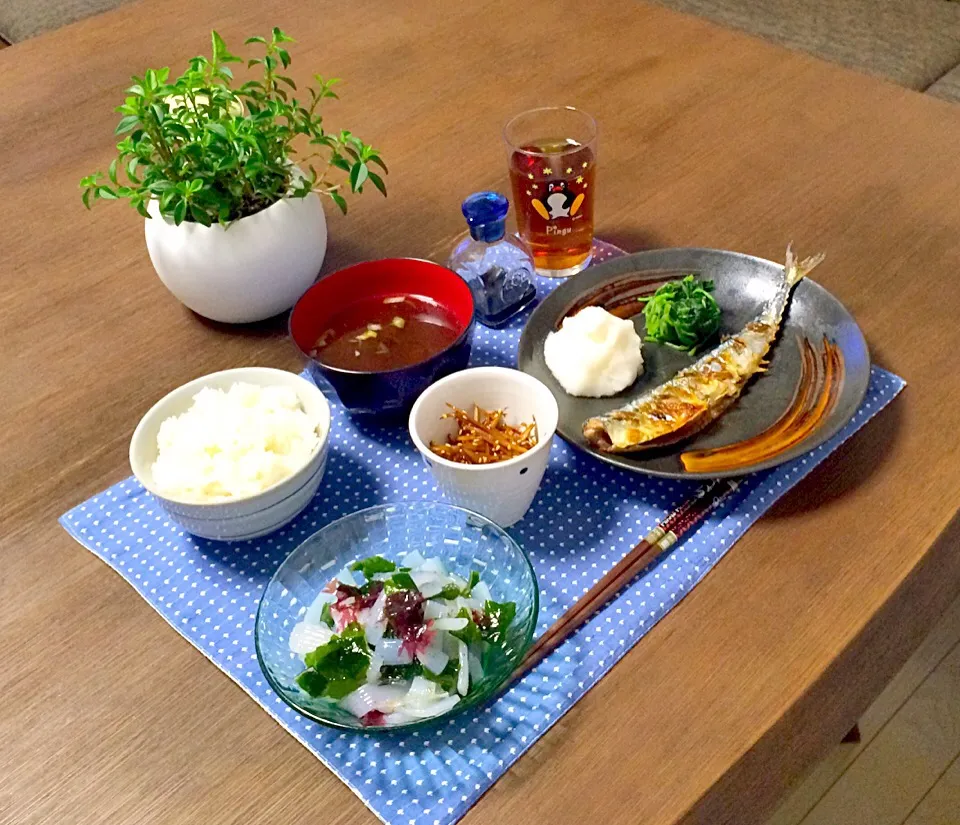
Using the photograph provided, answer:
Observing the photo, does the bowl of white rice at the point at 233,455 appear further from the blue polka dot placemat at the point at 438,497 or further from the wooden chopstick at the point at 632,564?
the wooden chopstick at the point at 632,564

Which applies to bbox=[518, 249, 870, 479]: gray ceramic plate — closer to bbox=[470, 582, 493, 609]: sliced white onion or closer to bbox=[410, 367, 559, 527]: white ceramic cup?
bbox=[410, 367, 559, 527]: white ceramic cup

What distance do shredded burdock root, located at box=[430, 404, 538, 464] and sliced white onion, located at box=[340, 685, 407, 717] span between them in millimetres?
209

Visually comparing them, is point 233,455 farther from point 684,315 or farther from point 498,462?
point 684,315

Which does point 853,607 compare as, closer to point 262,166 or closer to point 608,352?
point 608,352

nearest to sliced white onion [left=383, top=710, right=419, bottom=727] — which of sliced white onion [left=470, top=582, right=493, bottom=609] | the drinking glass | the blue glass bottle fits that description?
sliced white onion [left=470, top=582, right=493, bottom=609]

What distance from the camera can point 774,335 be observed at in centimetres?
91

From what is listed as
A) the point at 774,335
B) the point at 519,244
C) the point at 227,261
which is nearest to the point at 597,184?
the point at 519,244

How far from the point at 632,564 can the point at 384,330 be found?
35 cm

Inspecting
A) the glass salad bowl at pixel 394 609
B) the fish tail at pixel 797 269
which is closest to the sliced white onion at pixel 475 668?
the glass salad bowl at pixel 394 609

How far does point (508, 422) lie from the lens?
819 mm

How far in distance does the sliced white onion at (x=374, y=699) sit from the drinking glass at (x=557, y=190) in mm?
576

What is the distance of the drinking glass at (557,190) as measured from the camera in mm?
1015

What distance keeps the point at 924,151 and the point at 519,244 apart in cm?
55

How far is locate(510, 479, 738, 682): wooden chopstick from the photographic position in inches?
27.1
